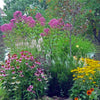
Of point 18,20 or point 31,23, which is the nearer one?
point 31,23

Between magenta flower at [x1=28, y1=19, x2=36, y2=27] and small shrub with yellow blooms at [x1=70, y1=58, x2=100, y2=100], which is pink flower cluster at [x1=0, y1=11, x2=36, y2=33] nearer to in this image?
magenta flower at [x1=28, y1=19, x2=36, y2=27]

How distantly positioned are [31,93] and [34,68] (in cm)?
48

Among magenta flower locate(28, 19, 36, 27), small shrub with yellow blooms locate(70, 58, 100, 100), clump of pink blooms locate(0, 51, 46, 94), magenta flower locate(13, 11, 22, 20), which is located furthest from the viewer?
magenta flower locate(13, 11, 22, 20)

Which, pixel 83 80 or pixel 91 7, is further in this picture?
pixel 91 7

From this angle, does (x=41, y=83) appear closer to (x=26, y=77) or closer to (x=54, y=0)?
(x=26, y=77)

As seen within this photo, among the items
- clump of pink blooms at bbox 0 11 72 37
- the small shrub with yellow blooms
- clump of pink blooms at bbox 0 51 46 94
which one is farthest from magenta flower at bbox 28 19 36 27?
the small shrub with yellow blooms

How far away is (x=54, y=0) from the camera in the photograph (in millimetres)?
10227

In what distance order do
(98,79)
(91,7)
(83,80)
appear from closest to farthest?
(83,80) → (98,79) → (91,7)

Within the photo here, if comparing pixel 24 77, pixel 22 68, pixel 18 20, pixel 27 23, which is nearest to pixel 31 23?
pixel 27 23

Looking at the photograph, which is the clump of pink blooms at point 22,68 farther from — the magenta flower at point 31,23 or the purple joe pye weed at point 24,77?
the magenta flower at point 31,23

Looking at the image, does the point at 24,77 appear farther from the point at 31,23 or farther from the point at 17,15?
the point at 17,15

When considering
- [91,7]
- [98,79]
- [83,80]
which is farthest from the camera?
[91,7]

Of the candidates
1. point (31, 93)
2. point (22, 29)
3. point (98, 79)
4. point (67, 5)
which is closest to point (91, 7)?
point (67, 5)

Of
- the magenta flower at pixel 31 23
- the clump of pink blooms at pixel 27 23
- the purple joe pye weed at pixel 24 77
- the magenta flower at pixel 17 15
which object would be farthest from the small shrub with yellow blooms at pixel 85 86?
the magenta flower at pixel 17 15
